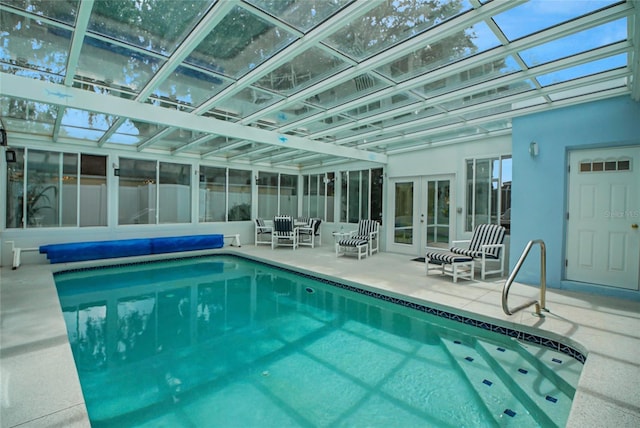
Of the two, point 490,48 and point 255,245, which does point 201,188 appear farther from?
point 490,48

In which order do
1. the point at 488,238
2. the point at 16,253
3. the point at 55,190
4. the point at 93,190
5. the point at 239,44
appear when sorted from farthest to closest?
the point at 93,190, the point at 55,190, the point at 16,253, the point at 488,238, the point at 239,44

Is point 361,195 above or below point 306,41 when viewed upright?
below

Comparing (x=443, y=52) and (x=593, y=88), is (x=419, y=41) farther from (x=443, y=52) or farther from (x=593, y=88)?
(x=593, y=88)

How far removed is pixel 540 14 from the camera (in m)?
2.74

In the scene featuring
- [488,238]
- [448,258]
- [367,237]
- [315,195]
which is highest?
[315,195]

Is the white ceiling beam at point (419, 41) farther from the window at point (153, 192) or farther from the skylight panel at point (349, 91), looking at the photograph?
the window at point (153, 192)

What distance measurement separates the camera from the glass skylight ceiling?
9.12 ft

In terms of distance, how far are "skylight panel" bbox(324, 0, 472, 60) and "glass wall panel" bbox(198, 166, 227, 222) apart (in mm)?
7682

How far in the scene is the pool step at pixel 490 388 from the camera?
235 centimetres

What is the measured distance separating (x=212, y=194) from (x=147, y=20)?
7501 mm

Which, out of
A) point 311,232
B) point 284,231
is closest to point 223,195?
point 284,231

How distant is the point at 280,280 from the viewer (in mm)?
6539

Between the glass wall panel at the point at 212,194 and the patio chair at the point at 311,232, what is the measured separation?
260cm

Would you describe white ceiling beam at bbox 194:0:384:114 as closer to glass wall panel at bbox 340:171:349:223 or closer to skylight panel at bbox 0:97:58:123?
skylight panel at bbox 0:97:58:123
